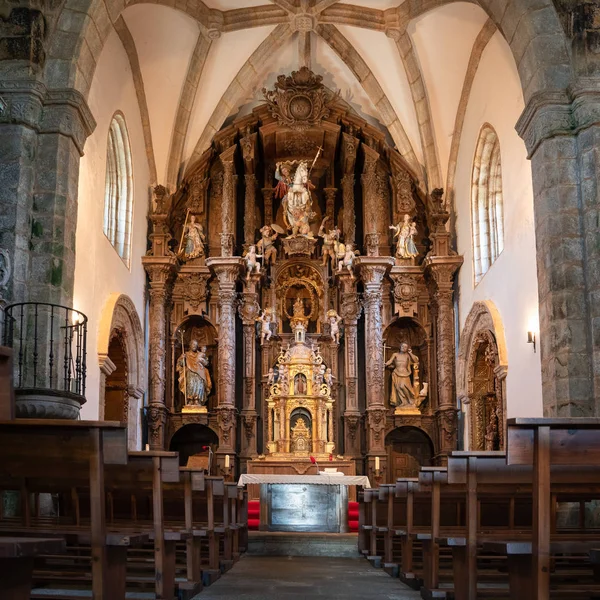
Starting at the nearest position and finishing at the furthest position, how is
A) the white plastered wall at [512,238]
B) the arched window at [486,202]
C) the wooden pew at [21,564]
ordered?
the wooden pew at [21,564] < the white plastered wall at [512,238] < the arched window at [486,202]

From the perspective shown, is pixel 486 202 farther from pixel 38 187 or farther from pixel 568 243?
pixel 38 187

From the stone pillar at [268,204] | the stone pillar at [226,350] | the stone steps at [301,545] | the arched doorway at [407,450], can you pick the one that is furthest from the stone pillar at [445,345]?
the stone steps at [301,545]

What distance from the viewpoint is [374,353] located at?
20562 mm

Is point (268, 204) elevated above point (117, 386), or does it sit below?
above

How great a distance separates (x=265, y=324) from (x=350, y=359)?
205cm

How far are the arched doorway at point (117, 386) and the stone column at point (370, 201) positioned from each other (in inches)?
232

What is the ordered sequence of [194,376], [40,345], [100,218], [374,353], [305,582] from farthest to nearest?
1. [194,376]
2. [374,353]
3. [100,218]
4. [40,345]
5. [305,582]

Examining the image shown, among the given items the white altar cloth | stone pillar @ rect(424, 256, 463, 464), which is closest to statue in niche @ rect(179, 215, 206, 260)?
stone pillar @ rect(424, 256, 463, 464)

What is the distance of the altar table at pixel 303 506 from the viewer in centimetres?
1736

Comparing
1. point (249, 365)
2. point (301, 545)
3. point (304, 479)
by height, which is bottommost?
point (301, 545)

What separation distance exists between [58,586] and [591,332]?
7402 mm

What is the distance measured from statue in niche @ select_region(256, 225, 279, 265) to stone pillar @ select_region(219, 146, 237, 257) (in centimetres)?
67

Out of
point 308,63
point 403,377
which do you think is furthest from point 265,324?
point 308,63

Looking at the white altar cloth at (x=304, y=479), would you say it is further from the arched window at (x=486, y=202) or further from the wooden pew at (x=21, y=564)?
the wooden pew at (x=21, y=564)
